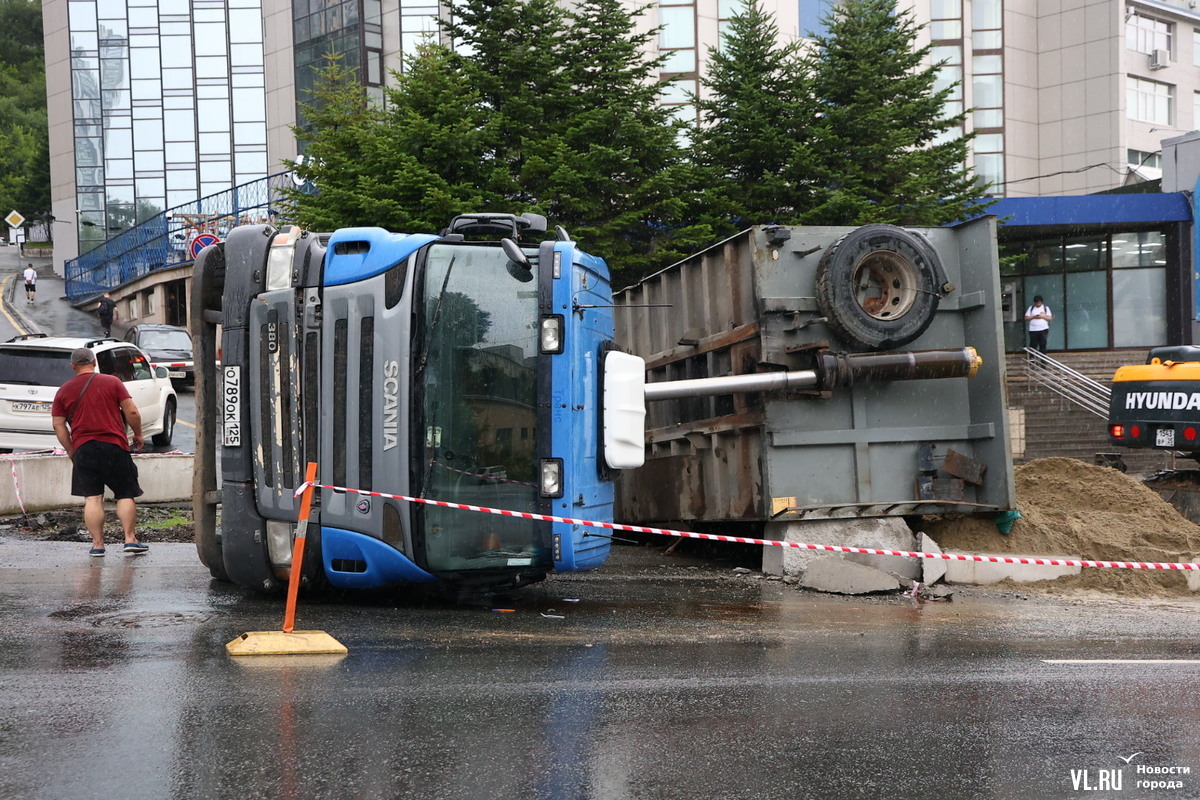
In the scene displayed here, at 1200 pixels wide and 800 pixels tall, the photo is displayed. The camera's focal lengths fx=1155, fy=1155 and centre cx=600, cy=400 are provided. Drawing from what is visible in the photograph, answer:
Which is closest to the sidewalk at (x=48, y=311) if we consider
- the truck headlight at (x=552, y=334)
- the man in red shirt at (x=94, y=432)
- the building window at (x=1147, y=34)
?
the man in red shirt at (x=94, y=432)

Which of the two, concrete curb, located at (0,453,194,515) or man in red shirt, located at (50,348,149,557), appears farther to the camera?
concrete curb, located at (0,453,194,515)

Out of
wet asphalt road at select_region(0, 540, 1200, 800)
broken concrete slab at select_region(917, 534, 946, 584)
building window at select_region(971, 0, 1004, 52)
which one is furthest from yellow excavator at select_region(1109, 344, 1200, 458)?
building window at select_region(971, 0, 1004, 52)

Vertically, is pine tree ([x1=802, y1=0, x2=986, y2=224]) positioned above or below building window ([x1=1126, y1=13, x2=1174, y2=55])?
below

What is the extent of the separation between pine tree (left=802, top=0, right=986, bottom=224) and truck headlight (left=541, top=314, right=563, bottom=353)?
545 inches

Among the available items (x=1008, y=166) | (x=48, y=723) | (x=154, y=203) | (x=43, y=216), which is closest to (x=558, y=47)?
(x=48, y=723)

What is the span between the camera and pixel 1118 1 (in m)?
46.8

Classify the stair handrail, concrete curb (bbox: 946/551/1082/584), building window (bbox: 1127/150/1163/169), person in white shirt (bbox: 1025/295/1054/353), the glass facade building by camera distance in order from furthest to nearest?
1. the glass facade building
2. building window (bbox: 1127/150/1163/169)
3. person in white shirt (bbox: 1025/295/1054/353)
4. the stair handrail
5. concrete curb (bbox: 946/551/1082/584)

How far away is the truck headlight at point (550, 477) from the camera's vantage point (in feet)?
23.0

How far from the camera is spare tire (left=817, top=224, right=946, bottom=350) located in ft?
30.0

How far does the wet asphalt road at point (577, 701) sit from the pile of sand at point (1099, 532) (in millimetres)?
1355

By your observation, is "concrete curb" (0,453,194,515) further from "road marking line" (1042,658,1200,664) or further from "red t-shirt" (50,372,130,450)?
"road marking line" (1042,658,1200,664)

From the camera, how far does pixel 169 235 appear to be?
125ft

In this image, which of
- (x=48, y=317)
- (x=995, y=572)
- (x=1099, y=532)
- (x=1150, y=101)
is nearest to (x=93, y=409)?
(x=995, y=572)

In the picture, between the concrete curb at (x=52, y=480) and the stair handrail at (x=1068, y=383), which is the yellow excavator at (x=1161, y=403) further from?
the stair handrail at (x=1068, y=383)
